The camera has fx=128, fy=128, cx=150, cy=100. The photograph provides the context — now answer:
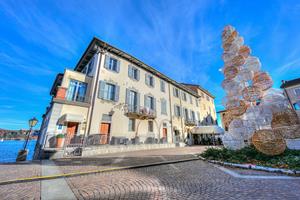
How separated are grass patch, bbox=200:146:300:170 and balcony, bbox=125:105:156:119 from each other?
309 inches

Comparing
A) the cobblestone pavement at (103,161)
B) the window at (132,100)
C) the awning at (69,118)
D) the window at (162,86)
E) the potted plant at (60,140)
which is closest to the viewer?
the cobblestone pavement at (103,161)

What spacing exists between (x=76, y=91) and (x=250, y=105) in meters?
12.6

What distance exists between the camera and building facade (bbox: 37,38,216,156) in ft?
31.8

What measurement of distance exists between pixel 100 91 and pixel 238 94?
10501 mm

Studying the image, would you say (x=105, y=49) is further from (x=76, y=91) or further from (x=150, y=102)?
(x=150, y=102)

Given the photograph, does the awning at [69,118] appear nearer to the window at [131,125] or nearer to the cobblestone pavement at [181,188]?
the window at [131,125]

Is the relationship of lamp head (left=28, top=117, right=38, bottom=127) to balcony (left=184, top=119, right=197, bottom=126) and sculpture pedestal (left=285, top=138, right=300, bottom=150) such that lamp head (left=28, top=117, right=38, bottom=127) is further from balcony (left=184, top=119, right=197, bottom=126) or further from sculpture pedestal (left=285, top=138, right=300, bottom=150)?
balcony (left=184, top=119, right=197, bottom=126)

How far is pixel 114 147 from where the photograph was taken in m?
10.2

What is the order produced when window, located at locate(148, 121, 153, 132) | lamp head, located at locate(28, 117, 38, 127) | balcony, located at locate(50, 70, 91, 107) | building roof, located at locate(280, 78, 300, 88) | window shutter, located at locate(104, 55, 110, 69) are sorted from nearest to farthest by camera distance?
lamp head, located at locate(28, 117, 38, 127)
balcony, located at locate(50, 70, 91, 107)
window shutter, located at locate(104, 55, 110, 69)
window, located at locate(148, 121, 153, 132)
building roof, located at locate(280, 78, 300, 88)

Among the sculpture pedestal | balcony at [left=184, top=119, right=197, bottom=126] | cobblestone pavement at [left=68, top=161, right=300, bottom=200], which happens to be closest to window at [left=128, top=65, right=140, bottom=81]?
balcony at [left=184, top=119, right=197, bottom=126]

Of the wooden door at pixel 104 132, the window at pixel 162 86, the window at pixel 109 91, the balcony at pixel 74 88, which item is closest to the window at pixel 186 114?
the window at pixel 162 86

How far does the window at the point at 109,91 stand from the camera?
11922 mm

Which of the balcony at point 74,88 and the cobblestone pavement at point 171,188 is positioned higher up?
the balcony at point 74,88

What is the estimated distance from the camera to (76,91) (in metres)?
11.4
